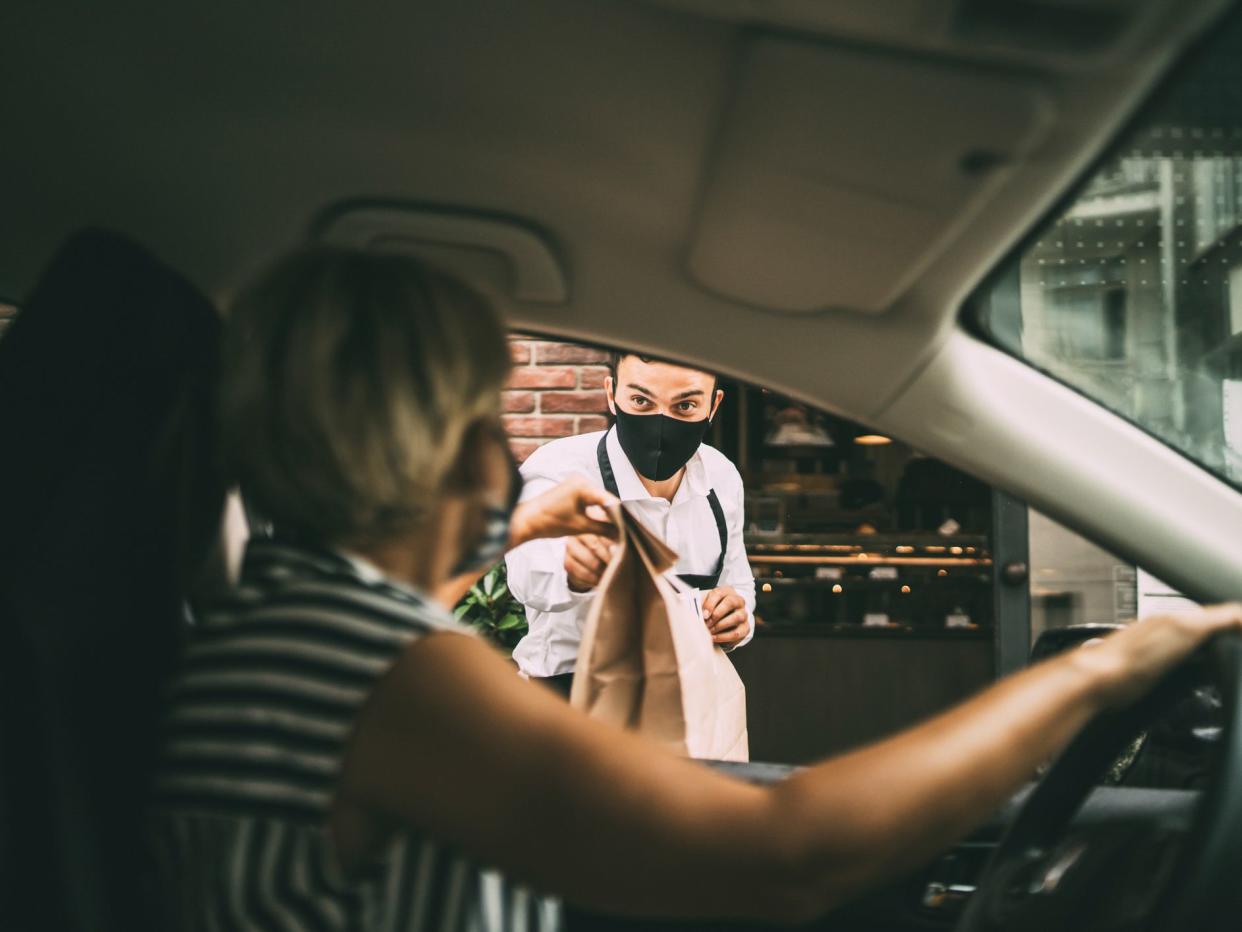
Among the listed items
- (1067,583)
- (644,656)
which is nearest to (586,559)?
(644,656)

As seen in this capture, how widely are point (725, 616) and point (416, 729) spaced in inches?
68.4

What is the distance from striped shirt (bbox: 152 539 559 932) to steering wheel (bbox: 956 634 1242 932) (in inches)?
21.0

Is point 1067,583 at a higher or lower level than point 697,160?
higher

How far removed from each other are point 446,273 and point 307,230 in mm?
437

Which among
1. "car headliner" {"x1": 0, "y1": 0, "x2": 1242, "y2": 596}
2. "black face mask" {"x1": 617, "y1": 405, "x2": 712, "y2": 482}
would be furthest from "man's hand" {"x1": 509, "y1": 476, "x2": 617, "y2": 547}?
"black face mask" {"x1": 617, "y1": 405, "x2": 712, "y2": 482}

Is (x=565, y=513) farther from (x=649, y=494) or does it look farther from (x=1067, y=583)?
(x=1067, y=583)

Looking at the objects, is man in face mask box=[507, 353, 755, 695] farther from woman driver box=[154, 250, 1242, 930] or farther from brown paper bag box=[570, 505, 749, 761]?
woman driver box=[154, 250, 1242, 930]

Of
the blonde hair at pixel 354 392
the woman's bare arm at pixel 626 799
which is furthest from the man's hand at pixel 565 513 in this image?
the woman's bare arm at pixel 626 799

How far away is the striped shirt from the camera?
33.7 inches

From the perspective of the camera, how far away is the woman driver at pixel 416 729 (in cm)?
81

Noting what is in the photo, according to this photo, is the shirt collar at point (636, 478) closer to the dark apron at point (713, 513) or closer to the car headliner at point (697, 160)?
the dark apron at point (713, 513)

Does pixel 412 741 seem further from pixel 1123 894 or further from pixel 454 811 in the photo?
pixel 1123 894

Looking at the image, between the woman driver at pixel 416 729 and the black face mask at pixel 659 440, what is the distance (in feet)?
5.62

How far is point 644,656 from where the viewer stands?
5.51 feet
